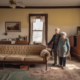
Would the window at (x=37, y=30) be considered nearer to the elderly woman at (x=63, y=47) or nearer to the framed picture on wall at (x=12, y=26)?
the framed picture on wall at (x=12, y=26)

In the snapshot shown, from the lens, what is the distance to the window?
21.5ft

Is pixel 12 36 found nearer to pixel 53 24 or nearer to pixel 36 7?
pixel 36 7

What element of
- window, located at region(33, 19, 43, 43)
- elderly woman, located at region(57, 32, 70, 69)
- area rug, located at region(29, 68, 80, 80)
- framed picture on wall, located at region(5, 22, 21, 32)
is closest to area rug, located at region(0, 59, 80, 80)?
area rug, located at region(29, 68, 80, 80)

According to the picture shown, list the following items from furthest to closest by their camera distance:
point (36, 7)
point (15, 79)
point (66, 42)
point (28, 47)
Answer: point (36, 7) < point (28, 47) < point (66, 42) < point (15, 79)

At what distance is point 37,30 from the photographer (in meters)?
6.60

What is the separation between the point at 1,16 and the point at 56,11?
4.11 m

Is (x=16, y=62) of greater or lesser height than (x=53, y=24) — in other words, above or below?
below

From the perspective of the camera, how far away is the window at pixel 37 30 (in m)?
6.55

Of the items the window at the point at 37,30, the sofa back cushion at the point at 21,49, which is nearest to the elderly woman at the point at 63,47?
the sofa back cushion at the point at 21,49

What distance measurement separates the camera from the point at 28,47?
4.21 m

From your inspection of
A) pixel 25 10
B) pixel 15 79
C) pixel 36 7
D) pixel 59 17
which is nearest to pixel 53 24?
pixel 59 17

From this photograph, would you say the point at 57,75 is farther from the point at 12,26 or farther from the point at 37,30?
the point at 12,26

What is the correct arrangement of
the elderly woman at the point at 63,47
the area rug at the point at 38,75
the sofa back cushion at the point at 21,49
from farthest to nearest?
the sofa back cushion at the point at 21,49 < the elderly woman at the point at 63,47 < the area rug at the point at 38,75

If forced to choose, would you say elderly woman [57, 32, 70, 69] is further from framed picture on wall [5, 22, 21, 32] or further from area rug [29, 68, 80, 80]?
framed picture on wall [5, 22, 21, 32]
